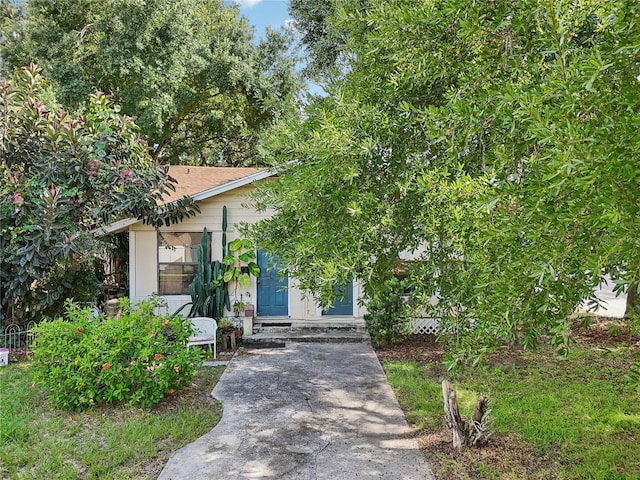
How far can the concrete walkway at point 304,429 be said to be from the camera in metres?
4.21

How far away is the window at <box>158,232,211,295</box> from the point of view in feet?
33.3

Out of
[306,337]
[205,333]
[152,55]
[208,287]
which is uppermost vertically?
[152,55]

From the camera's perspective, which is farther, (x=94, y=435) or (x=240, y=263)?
(x=240, y=263)

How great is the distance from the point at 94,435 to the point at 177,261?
5629 mm

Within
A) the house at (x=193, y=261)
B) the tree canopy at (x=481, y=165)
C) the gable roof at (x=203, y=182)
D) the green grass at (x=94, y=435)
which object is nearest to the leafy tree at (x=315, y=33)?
the gable roof at (x=203, y=182)

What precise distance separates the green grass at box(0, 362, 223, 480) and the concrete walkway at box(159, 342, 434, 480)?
262mm

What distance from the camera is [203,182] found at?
1178cm

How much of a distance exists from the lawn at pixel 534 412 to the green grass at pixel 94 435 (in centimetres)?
273

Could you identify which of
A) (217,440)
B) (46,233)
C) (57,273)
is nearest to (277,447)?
(217,440)

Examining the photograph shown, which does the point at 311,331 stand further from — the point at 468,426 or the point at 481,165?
the point at 481,165

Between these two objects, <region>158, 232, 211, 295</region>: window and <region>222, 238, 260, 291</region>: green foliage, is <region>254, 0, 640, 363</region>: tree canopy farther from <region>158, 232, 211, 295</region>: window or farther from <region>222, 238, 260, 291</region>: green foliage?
<region>158, 232, 211, 295</region>: window

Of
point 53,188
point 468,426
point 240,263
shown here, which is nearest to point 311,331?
point 240,263

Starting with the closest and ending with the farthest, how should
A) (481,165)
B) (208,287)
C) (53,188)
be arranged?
(481,165) → (53,188) → (208,287)

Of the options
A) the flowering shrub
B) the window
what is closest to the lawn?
the flowering shrub
